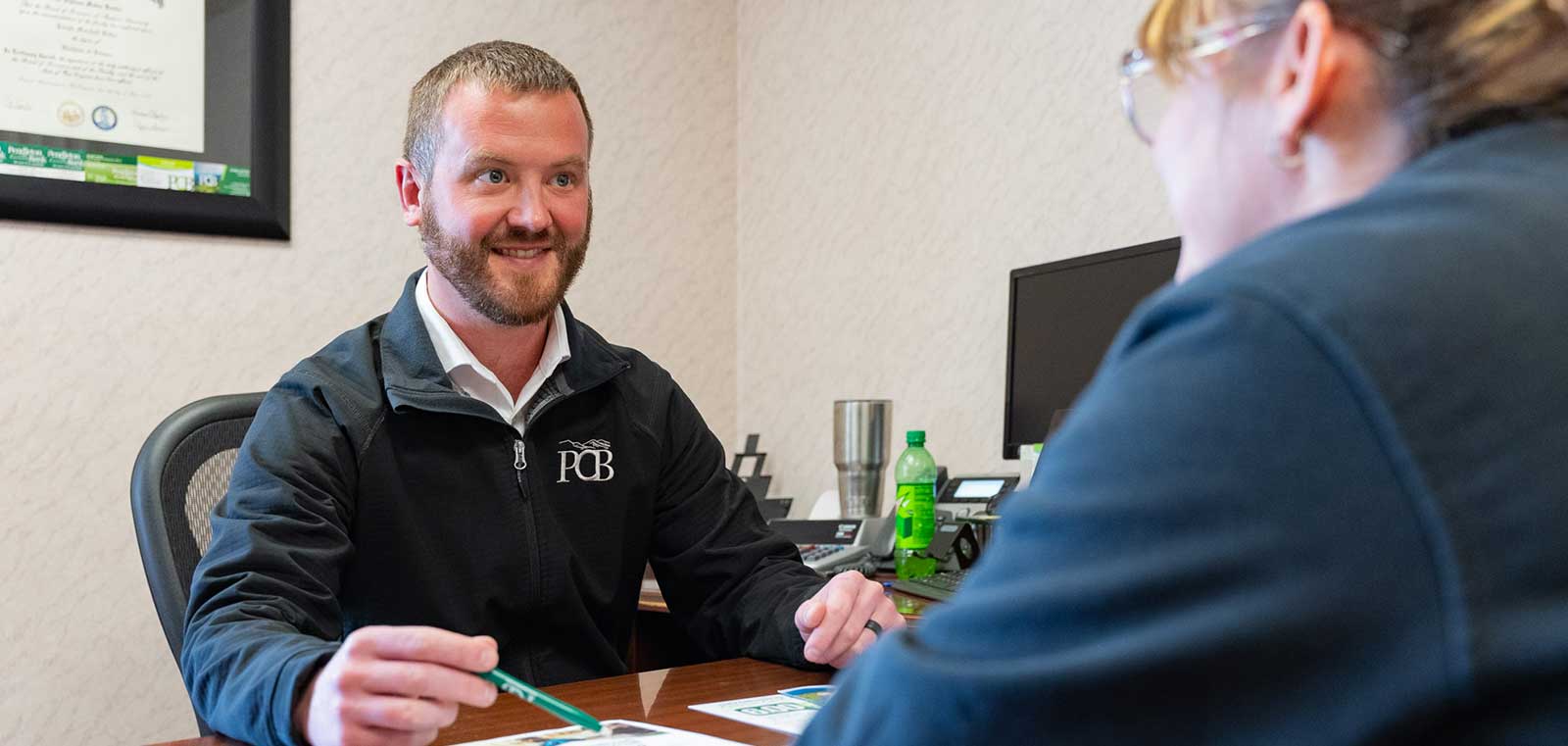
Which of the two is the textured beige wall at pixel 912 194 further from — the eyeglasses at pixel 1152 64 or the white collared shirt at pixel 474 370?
the eyeglasses at pixel 1152 64

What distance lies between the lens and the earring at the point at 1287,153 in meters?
0.58

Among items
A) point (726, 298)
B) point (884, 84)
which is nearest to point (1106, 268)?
point (884, 84)

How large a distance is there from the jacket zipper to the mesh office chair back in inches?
13.5

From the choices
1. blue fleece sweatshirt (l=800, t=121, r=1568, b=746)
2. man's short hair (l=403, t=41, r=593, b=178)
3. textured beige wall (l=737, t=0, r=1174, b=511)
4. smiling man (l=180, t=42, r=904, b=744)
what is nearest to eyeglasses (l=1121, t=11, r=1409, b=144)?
blue fleece sweatshirt (l=800, t=121, r=1568, b=746)

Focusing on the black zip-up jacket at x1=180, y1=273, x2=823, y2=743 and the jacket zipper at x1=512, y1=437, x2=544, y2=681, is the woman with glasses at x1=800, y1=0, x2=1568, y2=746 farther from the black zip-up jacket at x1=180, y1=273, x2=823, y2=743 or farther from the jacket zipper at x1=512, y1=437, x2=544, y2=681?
the jacket zipper at x1=512, y1=437, x2=544, y2=681

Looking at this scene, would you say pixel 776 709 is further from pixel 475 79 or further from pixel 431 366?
pixel 475 79

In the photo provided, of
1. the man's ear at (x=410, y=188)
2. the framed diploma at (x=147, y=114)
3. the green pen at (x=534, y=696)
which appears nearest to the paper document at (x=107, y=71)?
the framed diploma at (x=147, y=114)

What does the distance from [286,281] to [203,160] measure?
28 centimetres

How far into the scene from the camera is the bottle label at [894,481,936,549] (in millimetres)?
2223

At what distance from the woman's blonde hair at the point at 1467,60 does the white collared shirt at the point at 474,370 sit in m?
1.18

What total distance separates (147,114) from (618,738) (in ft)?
6.93

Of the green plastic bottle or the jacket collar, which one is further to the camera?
the green plastic bottle

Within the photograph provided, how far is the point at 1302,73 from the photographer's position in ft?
1.85

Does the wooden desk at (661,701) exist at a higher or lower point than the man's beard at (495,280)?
lower
